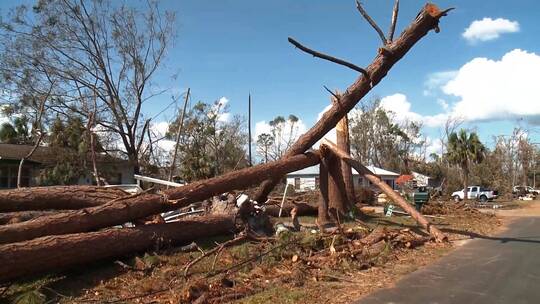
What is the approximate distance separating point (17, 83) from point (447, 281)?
27338mm

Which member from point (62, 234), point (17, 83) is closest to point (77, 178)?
point (17, 83)

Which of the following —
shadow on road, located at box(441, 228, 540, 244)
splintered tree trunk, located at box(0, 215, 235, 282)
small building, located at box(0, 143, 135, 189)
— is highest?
small building, located at box(0, 143, 135, 189)

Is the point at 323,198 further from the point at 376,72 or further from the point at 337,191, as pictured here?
the point at 376,72

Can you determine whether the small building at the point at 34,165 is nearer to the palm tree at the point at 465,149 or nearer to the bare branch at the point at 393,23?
the bare branch at the point at 393,23

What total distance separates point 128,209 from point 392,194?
7.64 metres

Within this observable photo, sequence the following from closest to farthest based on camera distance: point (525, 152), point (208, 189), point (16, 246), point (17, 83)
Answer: point (16, 246), point (208, 189), point (17, 83), point (525, 152)

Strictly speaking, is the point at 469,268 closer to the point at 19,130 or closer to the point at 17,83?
the point at 17,83

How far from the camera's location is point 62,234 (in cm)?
873

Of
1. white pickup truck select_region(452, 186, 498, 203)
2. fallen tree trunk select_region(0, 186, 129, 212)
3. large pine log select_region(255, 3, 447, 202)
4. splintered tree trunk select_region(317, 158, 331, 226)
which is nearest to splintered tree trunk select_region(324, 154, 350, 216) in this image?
splintered tree trunk select_region(317, 158, 331, 226)

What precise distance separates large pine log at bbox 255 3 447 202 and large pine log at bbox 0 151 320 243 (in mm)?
1715

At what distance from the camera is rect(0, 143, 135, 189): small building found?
28.7 m

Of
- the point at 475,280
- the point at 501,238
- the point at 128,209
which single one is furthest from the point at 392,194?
the point at 128,209

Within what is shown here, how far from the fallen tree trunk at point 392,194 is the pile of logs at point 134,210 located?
30 millimetres

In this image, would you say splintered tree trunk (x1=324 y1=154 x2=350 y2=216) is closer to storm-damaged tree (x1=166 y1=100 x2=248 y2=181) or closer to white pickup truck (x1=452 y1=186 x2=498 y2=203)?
storm-damaged tree (x1=166 y1=100 x2=248 y2=181)
